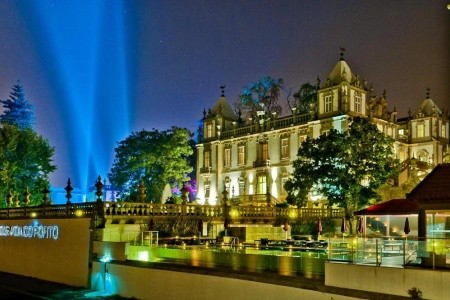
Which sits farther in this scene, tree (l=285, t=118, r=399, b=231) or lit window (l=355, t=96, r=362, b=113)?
lit window (l=355, t=96, r=362, b=113)

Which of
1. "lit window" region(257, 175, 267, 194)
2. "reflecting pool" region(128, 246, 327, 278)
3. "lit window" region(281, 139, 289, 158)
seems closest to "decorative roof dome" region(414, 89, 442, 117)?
"lit window" region(281, 139, 289, 158)

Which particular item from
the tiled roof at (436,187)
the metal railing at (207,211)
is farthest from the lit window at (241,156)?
the tiled roof at (436,187)

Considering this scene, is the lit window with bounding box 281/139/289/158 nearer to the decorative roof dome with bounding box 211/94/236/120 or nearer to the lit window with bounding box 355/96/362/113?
the lit window with bounding box 355/96/362/113

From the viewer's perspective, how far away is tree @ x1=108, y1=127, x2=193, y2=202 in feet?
209

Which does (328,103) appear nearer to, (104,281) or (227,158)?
(227,158)

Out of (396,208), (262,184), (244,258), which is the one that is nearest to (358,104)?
(262,184)

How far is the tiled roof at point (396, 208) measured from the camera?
18047mm

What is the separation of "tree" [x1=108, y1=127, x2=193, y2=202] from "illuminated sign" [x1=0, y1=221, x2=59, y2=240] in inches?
1049

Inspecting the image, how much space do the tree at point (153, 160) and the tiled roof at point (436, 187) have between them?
48.5m

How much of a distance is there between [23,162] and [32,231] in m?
24.2

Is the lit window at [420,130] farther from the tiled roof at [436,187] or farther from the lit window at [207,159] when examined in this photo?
the tiled roof at [436,187]

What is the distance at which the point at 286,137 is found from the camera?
193 ft

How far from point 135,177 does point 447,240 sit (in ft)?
178

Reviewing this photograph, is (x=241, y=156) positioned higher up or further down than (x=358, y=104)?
further down
